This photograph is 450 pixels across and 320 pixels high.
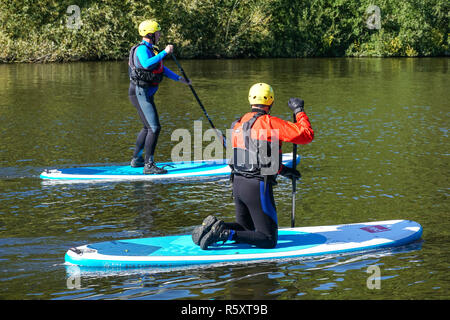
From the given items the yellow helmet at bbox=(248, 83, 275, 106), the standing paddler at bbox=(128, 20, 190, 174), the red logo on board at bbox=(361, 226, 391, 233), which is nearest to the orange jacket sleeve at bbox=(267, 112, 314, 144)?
the yellow helmet at bbox=(248, 83, 275, 106)

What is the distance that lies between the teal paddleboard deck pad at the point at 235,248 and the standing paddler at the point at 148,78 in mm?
4170

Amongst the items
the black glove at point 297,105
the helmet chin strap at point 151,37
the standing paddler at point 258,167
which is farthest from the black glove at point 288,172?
the helmet chin strap at point 151,37

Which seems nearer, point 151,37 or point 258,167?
point 258,167

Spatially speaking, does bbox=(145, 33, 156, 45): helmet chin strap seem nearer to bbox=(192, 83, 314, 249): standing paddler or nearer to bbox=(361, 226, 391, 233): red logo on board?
bbox=(192, 83, 314, 249): standing paddler

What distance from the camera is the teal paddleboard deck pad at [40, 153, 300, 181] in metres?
11.0

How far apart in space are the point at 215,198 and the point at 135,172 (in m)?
2.06

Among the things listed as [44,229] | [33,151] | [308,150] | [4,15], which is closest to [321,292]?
[44,229]

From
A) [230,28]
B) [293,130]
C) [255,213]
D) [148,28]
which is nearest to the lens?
[293,130]

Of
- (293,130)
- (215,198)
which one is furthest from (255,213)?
(215,198)

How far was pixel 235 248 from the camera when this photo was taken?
22.8ft

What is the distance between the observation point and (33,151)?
45.5 ft

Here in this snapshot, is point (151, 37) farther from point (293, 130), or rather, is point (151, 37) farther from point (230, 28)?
point (230, 28)
